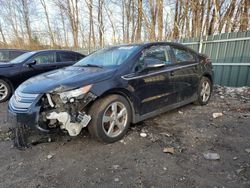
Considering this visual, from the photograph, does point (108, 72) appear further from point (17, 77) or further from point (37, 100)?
point (17, 77)

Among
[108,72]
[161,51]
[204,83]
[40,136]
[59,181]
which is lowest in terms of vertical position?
[59,181]

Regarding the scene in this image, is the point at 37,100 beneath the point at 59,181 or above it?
above

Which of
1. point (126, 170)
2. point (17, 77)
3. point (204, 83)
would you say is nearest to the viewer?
point (126, 170)

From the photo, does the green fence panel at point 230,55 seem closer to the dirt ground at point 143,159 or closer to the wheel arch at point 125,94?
the dirt ground at point 143,159

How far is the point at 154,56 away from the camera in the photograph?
3844 mm

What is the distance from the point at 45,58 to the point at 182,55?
444 cm

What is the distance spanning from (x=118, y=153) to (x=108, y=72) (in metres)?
1.21

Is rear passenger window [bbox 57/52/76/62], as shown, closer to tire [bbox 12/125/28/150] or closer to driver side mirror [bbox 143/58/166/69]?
driver side mirror [bbox 143/58/166/69]

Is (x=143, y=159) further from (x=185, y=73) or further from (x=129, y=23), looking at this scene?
(x=129, y=23)

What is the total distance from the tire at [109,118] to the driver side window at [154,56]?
0.68 meters

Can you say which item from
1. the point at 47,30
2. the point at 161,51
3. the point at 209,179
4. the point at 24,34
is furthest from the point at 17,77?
the point at 24,34

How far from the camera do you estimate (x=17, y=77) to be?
6008 mm

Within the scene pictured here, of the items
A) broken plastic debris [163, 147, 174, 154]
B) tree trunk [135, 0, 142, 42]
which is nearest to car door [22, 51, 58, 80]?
broken plastic debris [163, 147, 174, 154]

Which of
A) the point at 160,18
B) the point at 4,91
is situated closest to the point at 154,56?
the point at 4,91
